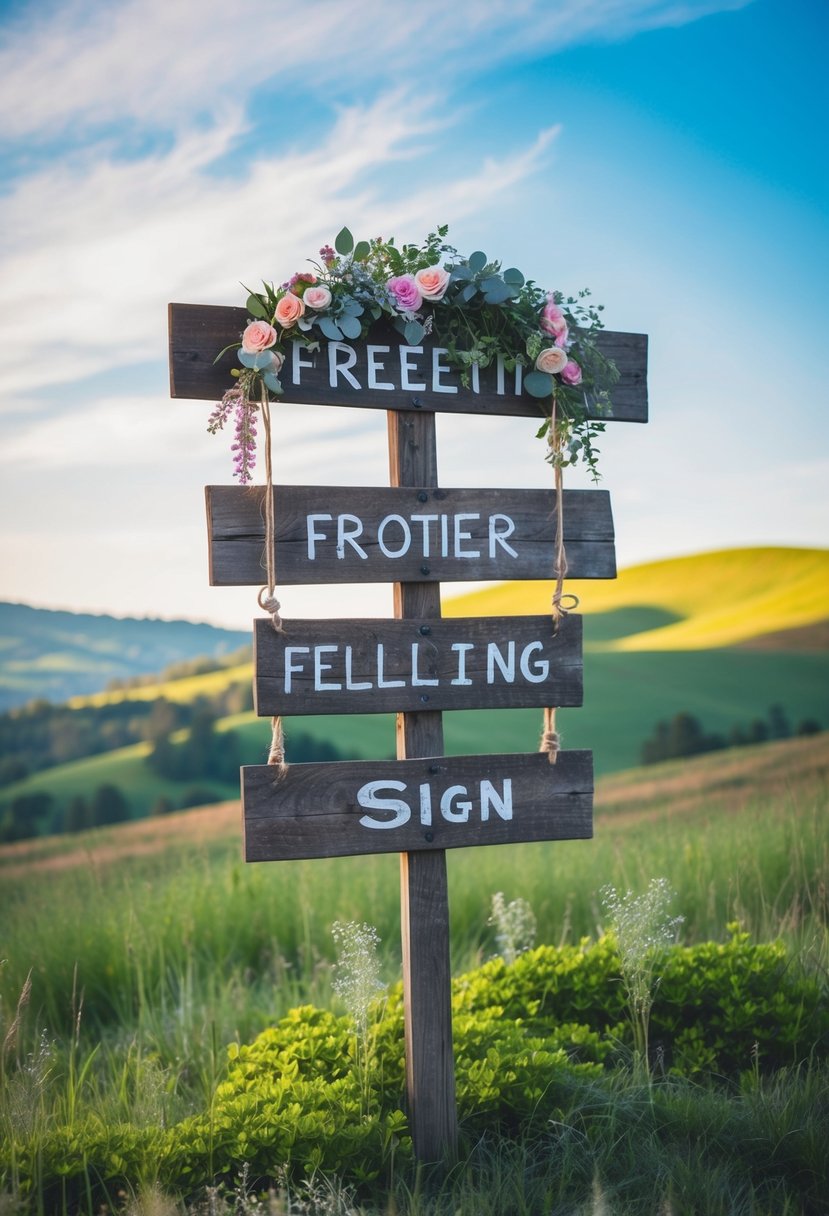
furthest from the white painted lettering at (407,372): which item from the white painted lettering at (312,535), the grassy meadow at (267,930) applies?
the grassy meadow at (267,930)

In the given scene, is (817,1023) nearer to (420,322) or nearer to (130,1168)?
(130,1168)

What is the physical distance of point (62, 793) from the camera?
17141mm

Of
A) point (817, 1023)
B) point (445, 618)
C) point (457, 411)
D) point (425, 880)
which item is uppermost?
point (457, 411)

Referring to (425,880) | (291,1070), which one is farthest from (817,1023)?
(291,1070)

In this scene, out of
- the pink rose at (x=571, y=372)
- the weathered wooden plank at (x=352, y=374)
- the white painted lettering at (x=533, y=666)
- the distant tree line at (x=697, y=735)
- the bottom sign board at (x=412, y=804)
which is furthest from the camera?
the distant tree line at (x=697, y=735)

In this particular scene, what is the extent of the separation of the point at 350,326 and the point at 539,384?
0.79m

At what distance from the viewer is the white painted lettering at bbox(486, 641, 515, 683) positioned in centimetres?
373

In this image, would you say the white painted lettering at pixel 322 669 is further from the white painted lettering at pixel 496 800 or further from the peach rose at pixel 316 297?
the peach rose at pixel 316 297

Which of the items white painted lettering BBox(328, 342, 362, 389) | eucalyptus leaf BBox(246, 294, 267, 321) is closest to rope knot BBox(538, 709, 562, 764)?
white painted lettering BBox(328, 342, 362, 389)

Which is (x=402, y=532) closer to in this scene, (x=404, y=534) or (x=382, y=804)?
(x=404, y=534)

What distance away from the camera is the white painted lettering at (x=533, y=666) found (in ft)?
12.4

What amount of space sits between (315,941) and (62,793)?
472 inches

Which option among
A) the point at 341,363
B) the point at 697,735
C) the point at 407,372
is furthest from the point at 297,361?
the point at 697,735

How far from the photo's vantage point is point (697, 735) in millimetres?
18500
